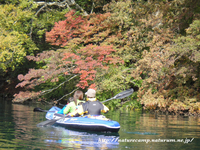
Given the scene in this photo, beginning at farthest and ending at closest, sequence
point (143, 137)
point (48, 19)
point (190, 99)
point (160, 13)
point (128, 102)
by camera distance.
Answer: point (48, 19)
point (128, 102)
point (160, 13)
point (190, 99)
point (143, 137)

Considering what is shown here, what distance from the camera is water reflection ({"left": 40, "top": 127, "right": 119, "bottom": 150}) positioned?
21.0ft

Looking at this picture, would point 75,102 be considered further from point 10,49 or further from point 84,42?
point 10,49

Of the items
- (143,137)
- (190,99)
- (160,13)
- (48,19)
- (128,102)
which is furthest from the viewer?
(48,19)

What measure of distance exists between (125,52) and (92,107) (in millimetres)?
9783

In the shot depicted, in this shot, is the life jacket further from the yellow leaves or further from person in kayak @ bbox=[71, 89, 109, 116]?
the yellow leaves

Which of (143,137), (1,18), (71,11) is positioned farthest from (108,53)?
(143,137)

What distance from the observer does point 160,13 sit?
54.3 feet

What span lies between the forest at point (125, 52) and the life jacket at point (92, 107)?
21.2 ft

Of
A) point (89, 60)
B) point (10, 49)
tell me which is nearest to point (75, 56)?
point (89, 60)

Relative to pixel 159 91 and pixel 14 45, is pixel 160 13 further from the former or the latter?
pixel 14 45

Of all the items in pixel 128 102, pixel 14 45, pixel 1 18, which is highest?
pixel 1 18

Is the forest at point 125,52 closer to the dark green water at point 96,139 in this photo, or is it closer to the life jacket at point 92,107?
the dark green water at point 96,139

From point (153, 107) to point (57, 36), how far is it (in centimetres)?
697

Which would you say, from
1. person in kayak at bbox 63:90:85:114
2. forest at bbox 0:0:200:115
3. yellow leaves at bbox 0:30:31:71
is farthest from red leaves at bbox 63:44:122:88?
person in kayak at bbox 63:90:85:114
